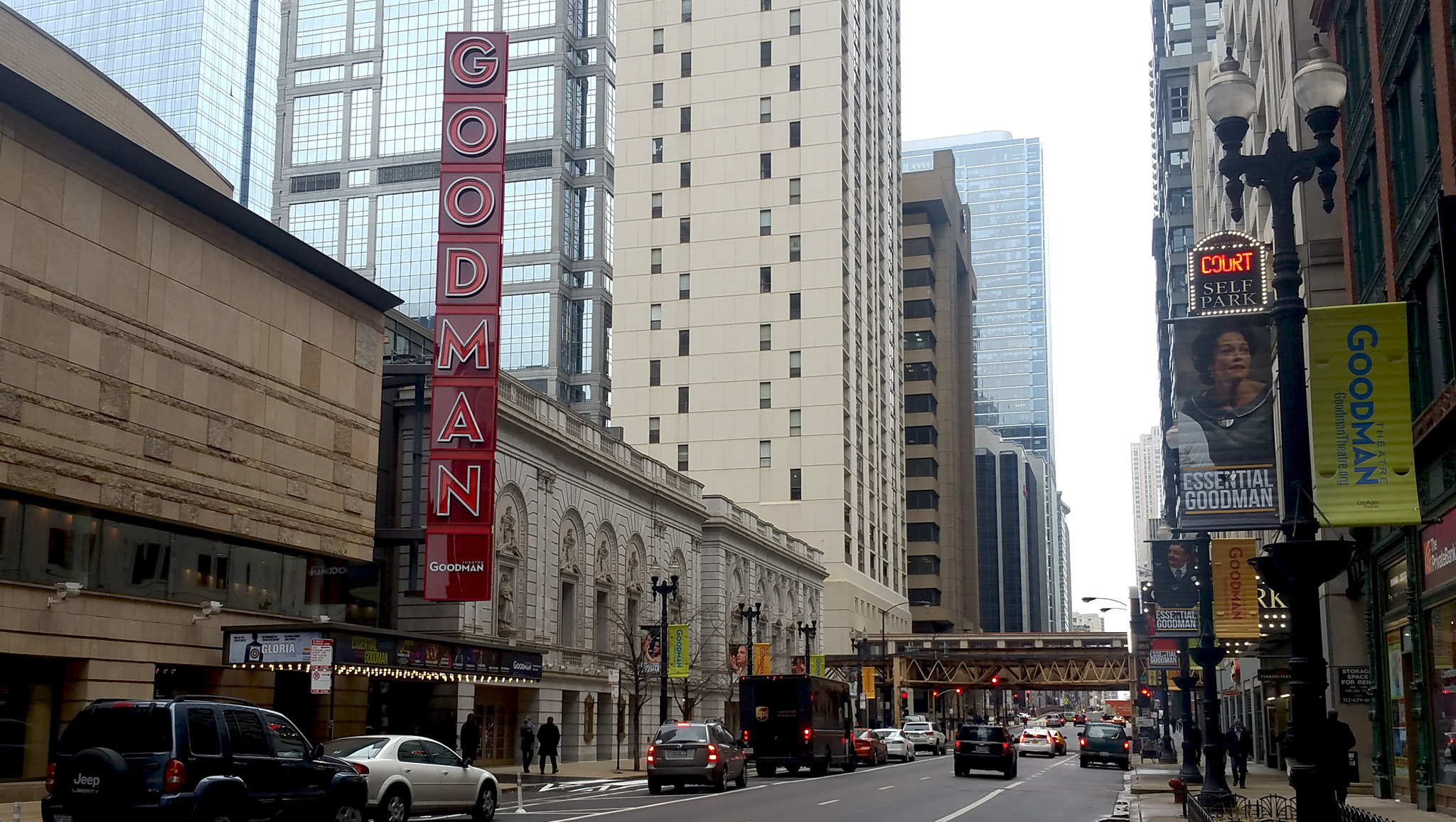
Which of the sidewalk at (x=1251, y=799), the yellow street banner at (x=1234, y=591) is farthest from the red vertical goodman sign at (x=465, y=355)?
the yellow street banner at (x=1234, y=591)

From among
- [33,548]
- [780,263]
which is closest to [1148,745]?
[780,263]

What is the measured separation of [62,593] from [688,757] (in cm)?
1452

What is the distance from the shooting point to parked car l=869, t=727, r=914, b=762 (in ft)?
201

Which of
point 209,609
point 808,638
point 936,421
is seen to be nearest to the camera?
point 209,609

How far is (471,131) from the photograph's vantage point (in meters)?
42.9

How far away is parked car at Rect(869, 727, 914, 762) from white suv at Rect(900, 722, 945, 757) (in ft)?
32.5

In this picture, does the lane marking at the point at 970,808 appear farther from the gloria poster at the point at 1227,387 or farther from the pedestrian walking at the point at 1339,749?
the gloria poster at the point at 1227,387

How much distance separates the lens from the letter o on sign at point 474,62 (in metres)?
43.5

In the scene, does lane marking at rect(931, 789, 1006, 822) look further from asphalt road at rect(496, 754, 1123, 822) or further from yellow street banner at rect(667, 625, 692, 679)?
yellow street banner at rect(667, 625, 692, 679)

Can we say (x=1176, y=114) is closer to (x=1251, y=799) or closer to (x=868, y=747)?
(x=868, y=747)

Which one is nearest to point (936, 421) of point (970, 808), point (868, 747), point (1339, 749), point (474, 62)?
point (868, 747)

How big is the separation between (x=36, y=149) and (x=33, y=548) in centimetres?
815

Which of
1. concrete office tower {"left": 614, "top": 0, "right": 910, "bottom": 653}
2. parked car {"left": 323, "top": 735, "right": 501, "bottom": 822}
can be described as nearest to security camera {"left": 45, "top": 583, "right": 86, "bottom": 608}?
parked car {"left": 323, "top": 735, "right": 501, "bottom": 822}

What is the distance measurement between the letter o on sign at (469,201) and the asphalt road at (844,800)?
17135 mm
